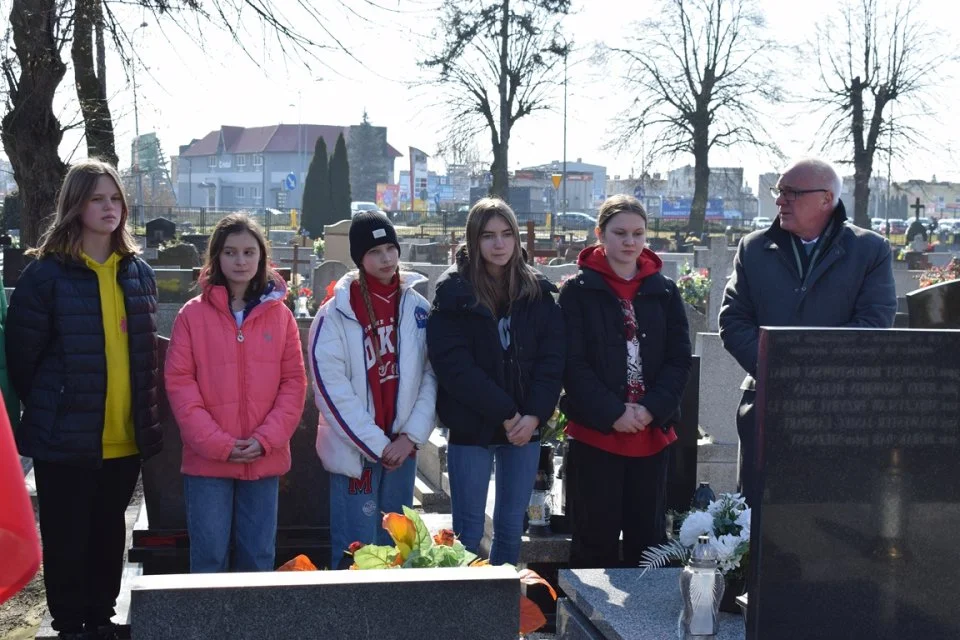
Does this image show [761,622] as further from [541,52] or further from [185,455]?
[541,52]

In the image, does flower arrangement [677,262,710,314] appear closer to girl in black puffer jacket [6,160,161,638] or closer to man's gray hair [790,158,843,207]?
man's gray hair [790,158,843,207]

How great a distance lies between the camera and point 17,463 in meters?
2.34

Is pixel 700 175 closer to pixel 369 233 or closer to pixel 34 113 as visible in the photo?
pixel 34 113

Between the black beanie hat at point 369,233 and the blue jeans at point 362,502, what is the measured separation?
862mm

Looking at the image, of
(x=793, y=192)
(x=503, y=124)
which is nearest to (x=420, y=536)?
(x=793, y=192)

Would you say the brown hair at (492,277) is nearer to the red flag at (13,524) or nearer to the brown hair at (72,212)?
the brown hair at (72,212)

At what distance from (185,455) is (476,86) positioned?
33092mm

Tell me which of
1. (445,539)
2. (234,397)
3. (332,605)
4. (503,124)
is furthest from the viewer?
(503,124)

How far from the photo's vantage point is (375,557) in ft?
11.0

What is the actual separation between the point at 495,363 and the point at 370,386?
1.68 feet

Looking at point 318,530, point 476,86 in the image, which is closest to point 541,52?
point 476,86

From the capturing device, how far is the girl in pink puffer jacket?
4309 millimetres

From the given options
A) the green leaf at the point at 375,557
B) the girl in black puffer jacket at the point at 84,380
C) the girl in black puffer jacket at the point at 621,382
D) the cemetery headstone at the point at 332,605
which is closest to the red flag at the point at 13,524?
the cemetery headstone at the point at 332,605

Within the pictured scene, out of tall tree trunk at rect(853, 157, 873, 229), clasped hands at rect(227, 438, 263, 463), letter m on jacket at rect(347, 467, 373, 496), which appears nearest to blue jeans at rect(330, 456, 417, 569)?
letter m on jacket at rect(347, 467, 373, 496)
